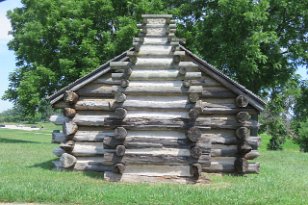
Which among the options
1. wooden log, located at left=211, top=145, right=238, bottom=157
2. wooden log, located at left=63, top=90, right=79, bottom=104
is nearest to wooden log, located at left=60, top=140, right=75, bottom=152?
wooden log, located at left=63, top=90, right=79, bottom=104

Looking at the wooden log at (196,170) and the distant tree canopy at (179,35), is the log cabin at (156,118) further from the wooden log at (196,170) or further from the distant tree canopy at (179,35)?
the distant tree canopy at (179,35)

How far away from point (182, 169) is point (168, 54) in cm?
313

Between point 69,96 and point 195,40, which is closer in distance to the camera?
point 69,96

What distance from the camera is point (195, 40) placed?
2742 centimetres

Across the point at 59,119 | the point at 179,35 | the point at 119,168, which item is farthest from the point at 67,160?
the point at 179,35

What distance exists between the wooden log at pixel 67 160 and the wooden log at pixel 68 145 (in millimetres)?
167

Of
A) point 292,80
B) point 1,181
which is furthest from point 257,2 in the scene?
point 1,181

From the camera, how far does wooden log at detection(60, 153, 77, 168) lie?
13.9 metres

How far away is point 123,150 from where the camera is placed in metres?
12.1

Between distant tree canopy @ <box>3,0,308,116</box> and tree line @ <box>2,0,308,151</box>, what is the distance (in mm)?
51

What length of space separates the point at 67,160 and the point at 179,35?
1596 centimetres

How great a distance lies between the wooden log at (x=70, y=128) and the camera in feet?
45.6

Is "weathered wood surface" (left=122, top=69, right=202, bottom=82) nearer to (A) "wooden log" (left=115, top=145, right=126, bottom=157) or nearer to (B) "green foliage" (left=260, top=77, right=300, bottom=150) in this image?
(A) "wooden log" (left=115, top=145, right=126, bottom=157)

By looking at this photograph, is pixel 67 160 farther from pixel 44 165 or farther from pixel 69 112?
pixel 44 165
